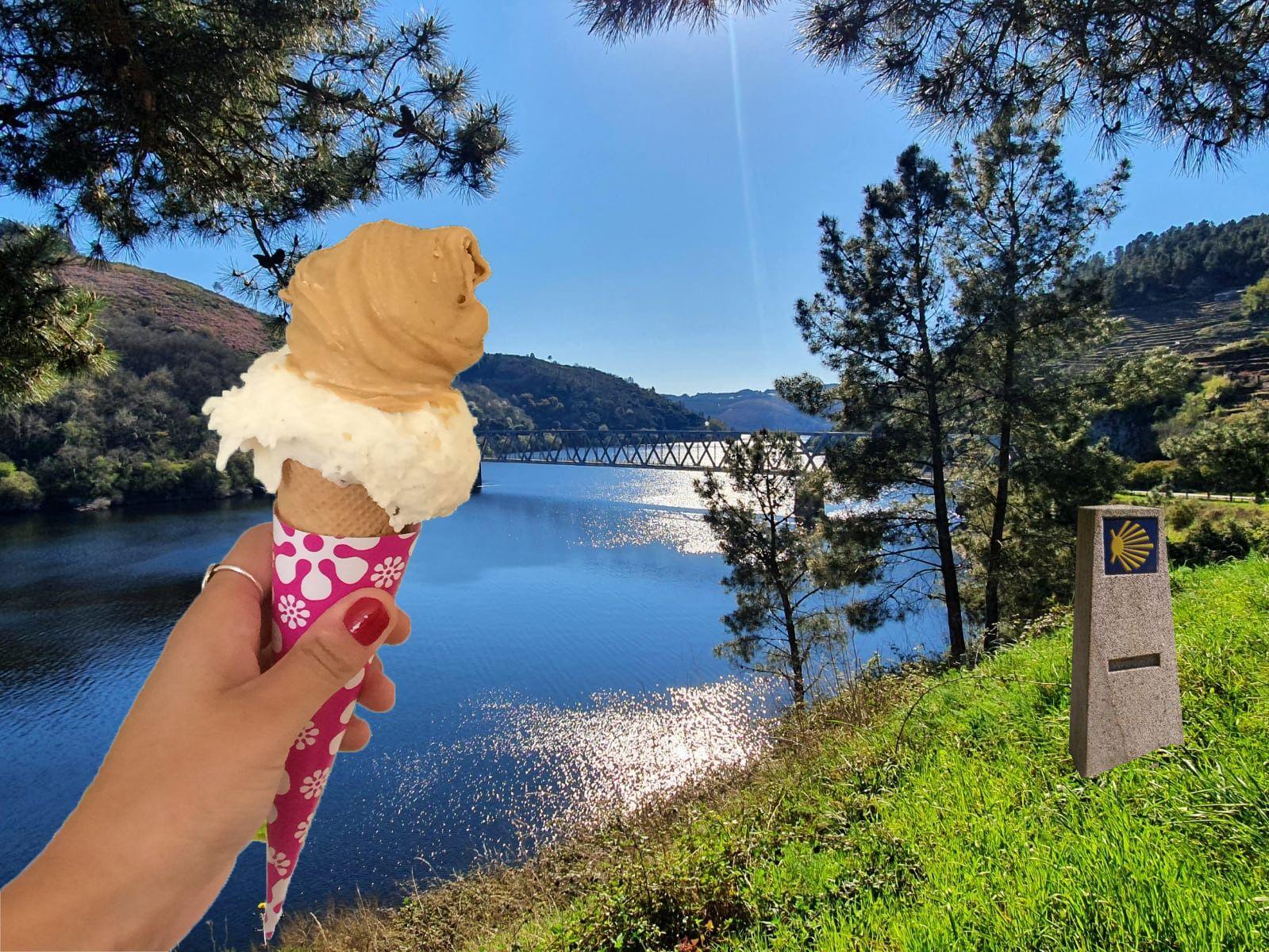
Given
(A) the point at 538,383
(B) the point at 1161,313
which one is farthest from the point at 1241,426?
(A) the point at 538,383

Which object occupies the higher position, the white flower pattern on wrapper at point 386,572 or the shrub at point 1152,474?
the white flower pattern on wrapper at point 386,572

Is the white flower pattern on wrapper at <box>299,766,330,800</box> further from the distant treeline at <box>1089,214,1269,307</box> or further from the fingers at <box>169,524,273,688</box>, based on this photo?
the distant treeline at <box>1089,214,1269,307</box>

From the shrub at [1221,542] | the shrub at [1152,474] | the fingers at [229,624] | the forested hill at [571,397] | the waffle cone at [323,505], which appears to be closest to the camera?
the fingers at [229,624]

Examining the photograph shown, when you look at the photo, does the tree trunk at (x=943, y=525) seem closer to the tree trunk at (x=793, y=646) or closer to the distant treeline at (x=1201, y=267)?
the tree trunk at (x=793, y=646)

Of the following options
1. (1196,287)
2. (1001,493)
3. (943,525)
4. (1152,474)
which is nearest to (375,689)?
(943,525)

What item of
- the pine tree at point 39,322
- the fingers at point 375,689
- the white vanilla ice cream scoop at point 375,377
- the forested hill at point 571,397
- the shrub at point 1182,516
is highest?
the forested hill at point 571,397

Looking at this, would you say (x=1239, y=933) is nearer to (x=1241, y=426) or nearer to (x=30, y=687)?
(x=30, y=687)

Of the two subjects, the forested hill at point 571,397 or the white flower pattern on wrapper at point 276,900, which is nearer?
the white flower pattern on wrapper at point 276,900

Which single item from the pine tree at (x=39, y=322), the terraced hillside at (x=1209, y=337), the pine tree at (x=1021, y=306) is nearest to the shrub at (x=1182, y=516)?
the pine tree at (x=1021, y=306)

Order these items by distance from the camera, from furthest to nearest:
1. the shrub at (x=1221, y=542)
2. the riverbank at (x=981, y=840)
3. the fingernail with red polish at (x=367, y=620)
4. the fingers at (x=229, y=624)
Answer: the shrub at (x=1221, y=542) → the riverbank at (x=981, y=840) → the fingernail with red polish at (x=367, y=620) → the fingers at (x=229, y=624)
